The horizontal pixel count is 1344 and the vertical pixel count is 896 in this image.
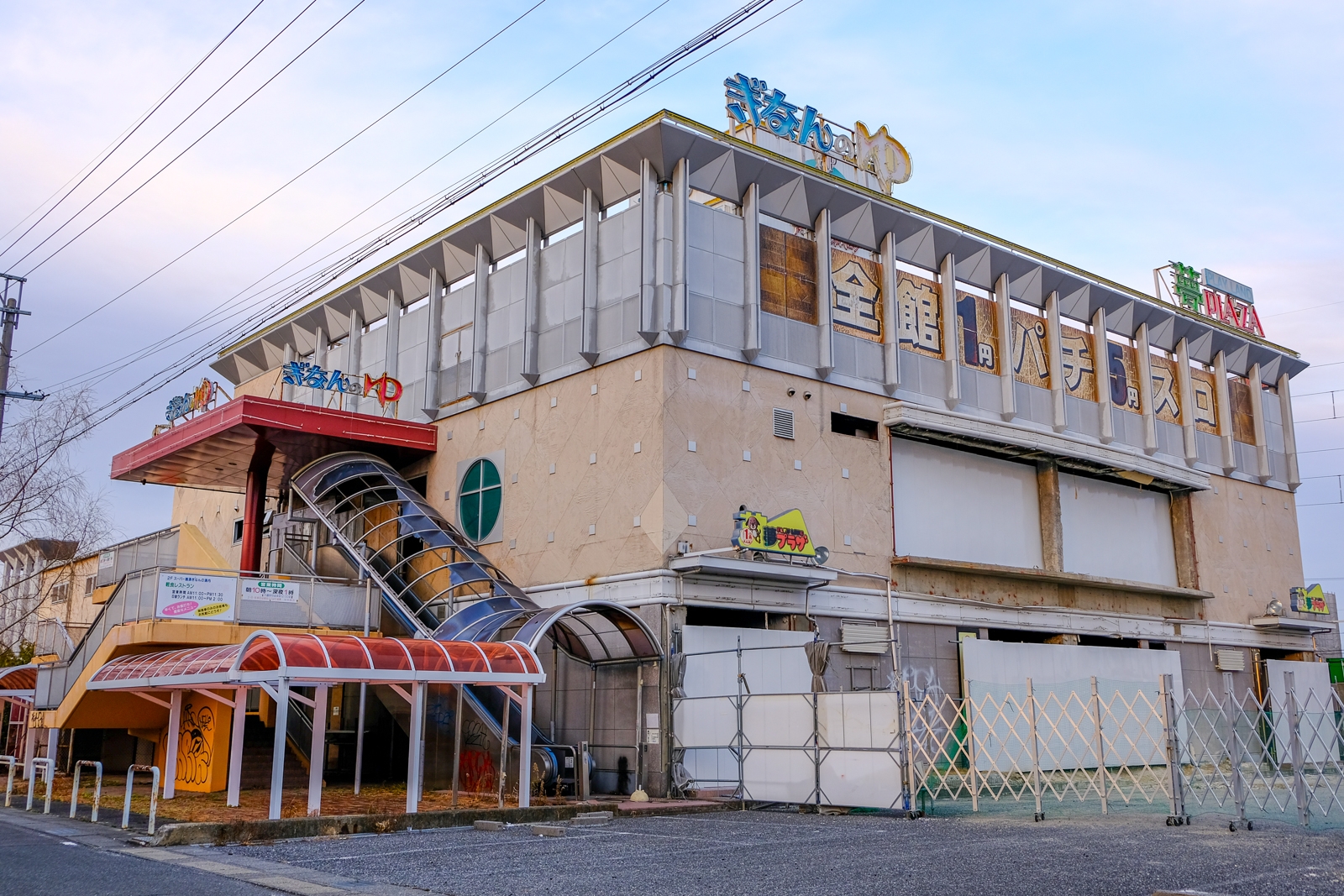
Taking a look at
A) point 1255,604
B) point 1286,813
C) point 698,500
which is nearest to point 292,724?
point 698,500

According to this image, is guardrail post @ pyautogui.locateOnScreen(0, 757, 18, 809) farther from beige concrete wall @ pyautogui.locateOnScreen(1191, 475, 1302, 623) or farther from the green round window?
beige concrete wall @ pyautogui.locateOnScreen(1191, 475, 1302, 623)

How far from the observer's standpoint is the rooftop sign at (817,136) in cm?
3164

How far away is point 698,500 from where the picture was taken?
27766mm

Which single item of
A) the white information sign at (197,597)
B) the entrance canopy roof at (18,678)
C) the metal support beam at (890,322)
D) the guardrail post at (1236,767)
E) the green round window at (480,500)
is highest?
the metal support beam at (890,322)

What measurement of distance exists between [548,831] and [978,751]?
466 inches

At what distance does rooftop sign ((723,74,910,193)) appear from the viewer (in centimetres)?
3164

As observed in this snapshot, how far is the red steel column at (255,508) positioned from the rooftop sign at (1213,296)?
33.3 meters

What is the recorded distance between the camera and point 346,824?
60.2 ft

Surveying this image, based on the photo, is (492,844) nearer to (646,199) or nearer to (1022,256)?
(646,199)

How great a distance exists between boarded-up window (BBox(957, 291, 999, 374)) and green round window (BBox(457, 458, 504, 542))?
15.1 metres

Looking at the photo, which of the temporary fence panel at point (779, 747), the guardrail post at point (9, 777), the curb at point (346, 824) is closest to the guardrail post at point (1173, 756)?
the temporary fence panel at point (779, 747)

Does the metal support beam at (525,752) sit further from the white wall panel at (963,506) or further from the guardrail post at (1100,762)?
the white wall panel at (963,506)

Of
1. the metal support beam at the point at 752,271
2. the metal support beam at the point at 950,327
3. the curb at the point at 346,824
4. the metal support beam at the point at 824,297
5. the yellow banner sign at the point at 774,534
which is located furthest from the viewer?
the metal support beam at the point at 950,327

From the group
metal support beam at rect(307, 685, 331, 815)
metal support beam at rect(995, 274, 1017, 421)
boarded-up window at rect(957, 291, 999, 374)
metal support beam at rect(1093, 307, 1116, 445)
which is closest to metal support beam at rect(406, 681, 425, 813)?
metal support beam at rect(307, 685, 331, 815)
